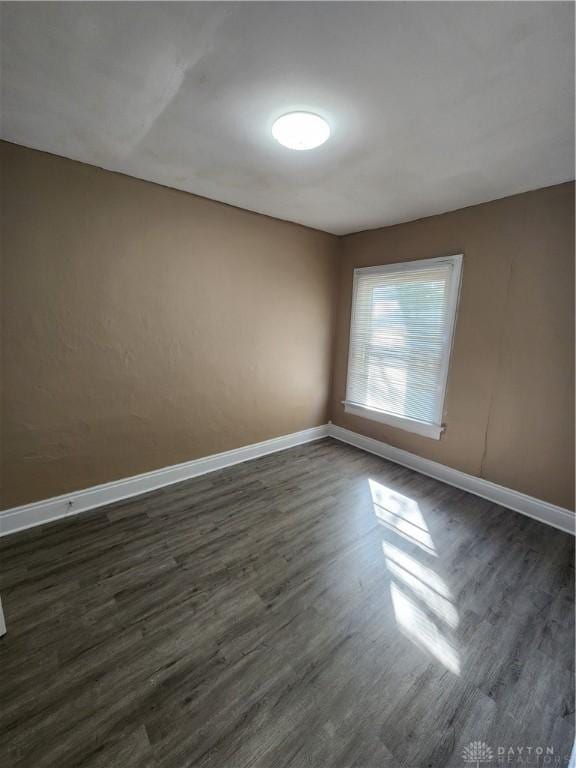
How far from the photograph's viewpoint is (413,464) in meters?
A: 3.37

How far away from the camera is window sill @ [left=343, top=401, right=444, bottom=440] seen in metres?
3.18

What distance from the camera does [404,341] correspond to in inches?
132

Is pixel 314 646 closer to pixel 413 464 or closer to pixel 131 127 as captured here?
pixel 413 464

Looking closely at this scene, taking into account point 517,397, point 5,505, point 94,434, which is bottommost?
point 5,505

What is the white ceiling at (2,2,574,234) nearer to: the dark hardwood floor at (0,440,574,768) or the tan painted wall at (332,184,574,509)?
the tan painted wall at (332,184,574,509)

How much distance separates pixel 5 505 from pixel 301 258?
10.9ft

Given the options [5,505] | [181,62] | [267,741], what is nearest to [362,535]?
[267,741]

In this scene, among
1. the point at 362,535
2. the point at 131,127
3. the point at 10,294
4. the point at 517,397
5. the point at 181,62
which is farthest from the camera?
the point at 517,397

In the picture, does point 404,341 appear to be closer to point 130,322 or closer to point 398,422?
point 398,422

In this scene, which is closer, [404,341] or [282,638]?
[282,638]
